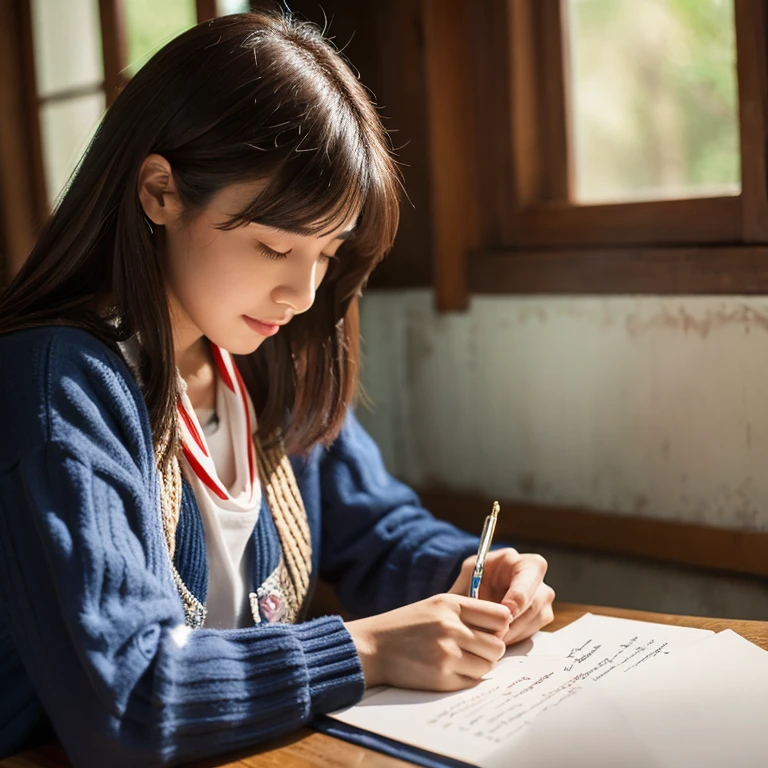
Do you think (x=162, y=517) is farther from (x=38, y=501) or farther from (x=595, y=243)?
(x=595, y=243)

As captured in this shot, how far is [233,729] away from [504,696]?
0.85 ft

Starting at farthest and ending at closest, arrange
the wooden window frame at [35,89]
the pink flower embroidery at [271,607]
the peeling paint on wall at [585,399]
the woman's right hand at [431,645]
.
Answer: the wooden window frame at [35,89]
the peeling paint on wall at [585,399]
the pink flower embroidery at [271,607]
the woman's right hand at [431,645]

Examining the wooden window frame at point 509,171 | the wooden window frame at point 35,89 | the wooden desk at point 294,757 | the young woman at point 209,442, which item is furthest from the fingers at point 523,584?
the wooden window frame at point 35,89

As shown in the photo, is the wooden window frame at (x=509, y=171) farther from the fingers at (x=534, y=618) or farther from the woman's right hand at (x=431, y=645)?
the woman's right hand at (x=431, y=645)

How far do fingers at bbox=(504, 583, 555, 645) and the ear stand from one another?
58 cm

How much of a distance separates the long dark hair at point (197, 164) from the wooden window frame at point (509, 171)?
0.54 m

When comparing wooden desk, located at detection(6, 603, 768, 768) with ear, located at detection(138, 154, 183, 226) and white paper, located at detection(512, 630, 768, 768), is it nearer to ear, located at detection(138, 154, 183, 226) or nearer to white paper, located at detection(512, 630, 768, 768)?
white paper, located at detection(512, 630, 768, 768)

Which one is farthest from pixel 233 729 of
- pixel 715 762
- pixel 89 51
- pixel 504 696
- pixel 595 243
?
pixel 89 51

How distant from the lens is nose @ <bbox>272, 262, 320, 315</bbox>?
1.09 meters

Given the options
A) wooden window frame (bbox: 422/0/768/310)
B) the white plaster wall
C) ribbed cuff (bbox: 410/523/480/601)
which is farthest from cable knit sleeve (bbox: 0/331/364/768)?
wooden window frame (bbox: 422/0/768/310)

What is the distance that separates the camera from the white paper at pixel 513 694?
0.87 metres

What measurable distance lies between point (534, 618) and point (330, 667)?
0.28 meters

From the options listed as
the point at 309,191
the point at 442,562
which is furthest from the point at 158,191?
the point at 442,562

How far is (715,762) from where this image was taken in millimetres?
813
